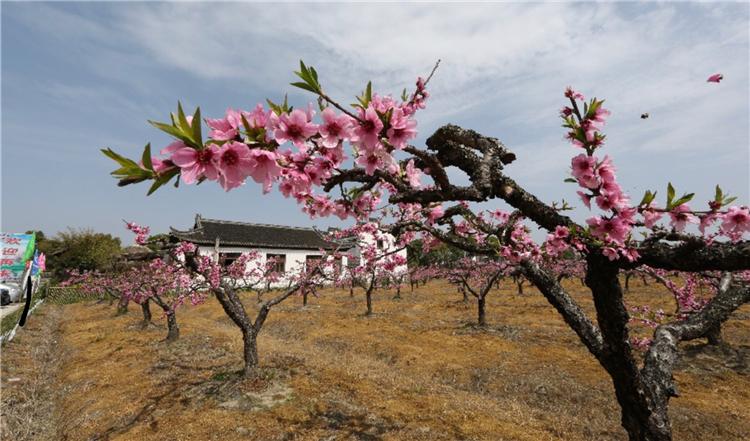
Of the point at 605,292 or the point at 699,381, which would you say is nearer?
the point at 605,292

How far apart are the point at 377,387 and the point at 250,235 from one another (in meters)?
25.8

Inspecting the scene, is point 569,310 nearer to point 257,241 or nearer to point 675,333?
point 675,333

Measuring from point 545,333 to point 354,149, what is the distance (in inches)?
434

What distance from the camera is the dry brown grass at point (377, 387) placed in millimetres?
5238

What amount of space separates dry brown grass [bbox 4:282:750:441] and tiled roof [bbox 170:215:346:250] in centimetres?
1401

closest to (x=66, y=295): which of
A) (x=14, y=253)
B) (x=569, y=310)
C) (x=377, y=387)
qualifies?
(x=14, y=253)

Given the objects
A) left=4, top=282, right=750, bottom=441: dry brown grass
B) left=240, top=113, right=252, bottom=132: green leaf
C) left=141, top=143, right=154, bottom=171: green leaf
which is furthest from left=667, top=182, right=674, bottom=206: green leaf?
left=4, top=282, right=750, bottom=441: dry brown grass

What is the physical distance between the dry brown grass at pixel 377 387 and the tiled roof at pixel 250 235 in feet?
46.0

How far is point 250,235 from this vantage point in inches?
1197

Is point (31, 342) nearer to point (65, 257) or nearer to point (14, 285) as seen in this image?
point (14, 285)

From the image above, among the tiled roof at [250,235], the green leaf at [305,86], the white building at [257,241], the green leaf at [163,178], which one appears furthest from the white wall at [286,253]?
the green leaf at [163,178]

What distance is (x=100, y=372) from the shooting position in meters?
8.24

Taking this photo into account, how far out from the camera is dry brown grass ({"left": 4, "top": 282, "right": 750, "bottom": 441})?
5.24 m

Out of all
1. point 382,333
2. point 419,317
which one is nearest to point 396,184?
point 382,333
